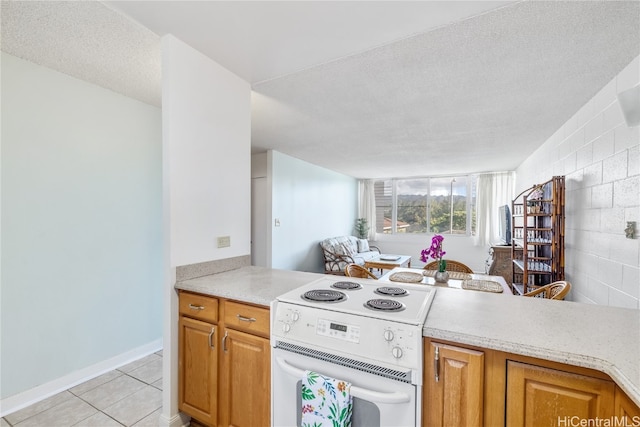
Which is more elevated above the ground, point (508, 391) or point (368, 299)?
point (368, 299)

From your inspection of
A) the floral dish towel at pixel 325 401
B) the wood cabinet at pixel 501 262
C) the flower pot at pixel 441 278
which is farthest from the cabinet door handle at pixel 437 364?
the wood cabinet at pixel 501 262

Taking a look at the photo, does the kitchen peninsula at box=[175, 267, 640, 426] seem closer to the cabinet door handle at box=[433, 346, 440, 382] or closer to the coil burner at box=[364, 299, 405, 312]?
the cabinet door handle at box=[433, 346, 440, 382]

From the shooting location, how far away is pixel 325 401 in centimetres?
116

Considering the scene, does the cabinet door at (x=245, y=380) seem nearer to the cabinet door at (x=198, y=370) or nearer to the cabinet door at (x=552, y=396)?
the cabinet door at (x=198, y=370)

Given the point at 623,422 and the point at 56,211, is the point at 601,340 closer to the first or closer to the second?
the point at 623,422

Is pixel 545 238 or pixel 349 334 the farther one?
pixel 545 238

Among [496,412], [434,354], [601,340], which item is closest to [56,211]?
[434,354]

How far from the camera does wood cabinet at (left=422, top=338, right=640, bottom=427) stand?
0.89 metres

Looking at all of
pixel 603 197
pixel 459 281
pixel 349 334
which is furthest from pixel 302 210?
pixel 349 334

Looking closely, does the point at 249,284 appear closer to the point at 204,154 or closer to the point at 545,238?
the point at 204,154

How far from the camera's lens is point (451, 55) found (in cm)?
178

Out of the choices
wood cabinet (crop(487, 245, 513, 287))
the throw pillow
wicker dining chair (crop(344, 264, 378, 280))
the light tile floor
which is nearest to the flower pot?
wicker dining chair (crop(344, 264, 378, 280))

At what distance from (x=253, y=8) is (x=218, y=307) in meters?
1.63

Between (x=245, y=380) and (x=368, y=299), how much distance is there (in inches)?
30.9
